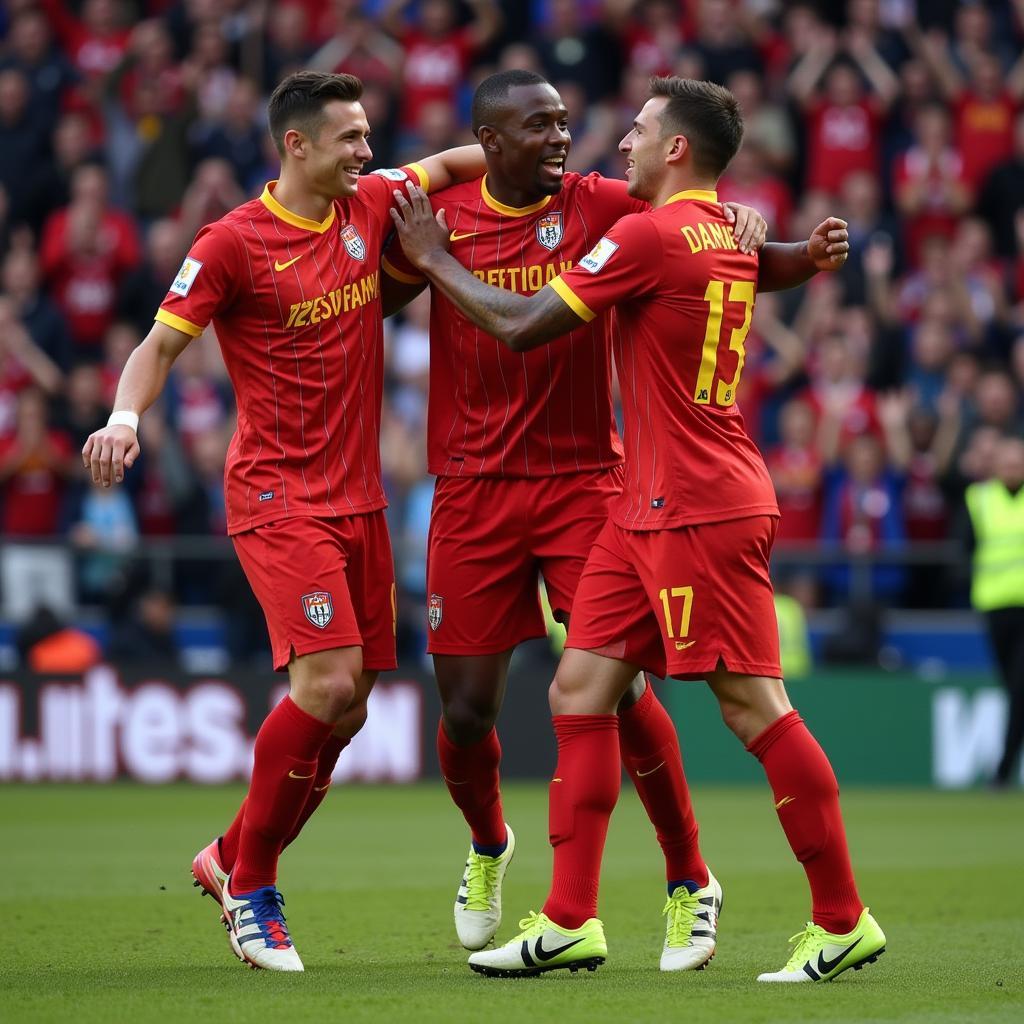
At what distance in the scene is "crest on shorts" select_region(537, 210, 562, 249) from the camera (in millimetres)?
6617

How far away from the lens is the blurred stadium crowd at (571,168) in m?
14.6

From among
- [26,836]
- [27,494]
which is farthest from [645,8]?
[26,836]

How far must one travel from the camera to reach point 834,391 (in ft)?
48.2

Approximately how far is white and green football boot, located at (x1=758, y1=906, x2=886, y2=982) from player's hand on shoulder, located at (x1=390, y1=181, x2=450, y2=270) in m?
2.52

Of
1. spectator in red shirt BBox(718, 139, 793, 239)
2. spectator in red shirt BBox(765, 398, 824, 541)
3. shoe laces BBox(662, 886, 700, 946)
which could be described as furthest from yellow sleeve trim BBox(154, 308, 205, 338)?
spectator in red shirt BBox(718, 139, 793, 239)

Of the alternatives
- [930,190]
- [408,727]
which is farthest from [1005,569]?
[408,727]

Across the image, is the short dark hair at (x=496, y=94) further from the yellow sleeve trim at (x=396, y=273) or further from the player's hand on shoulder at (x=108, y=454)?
the player's hand on shoulder at (x=108, y=454)

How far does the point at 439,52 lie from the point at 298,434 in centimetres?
1170

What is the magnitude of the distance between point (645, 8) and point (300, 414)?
12048 millimetres

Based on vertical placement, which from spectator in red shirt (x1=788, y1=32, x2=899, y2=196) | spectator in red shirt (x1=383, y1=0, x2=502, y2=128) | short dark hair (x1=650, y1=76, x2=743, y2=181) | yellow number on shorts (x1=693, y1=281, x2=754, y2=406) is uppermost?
spectator in red shirt (x1=383, y1=0, x2=502, y2=128)

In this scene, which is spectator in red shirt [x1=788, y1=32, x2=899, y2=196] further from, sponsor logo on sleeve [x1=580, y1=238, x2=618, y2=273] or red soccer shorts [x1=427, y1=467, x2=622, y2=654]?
sponsor logo on sleeve [x1=580, y1=238, x2=618, y2=273]

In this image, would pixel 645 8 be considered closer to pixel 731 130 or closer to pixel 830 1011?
pixel 731 130

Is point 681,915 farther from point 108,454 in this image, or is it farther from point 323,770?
point 108,454

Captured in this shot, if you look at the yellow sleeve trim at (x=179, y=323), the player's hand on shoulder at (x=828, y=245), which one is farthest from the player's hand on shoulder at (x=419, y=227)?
the player's hand on shoulder at (x=828, y=245)
